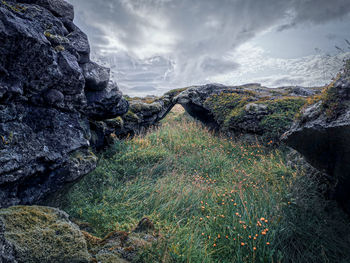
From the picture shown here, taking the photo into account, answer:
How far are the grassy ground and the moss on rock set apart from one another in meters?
0.81

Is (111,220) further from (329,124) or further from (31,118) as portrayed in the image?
(329,124)

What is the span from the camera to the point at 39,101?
11.2 ft

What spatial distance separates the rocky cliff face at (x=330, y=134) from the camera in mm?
2855

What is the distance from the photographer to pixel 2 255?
1414mm

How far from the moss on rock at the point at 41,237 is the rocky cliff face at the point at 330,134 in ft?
12.1

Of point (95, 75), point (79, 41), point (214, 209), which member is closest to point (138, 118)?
point (95, 75)

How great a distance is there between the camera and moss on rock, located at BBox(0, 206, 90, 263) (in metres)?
1.73

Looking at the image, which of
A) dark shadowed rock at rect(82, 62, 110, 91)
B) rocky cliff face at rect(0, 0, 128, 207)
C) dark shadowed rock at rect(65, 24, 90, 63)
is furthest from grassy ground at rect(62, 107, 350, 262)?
dark shadowed rock at rect(65, 24, 90, 63)

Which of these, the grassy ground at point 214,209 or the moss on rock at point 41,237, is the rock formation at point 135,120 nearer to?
the grassy ground at point 214,209

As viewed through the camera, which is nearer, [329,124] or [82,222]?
[329,124]

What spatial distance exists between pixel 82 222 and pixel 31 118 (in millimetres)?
2031

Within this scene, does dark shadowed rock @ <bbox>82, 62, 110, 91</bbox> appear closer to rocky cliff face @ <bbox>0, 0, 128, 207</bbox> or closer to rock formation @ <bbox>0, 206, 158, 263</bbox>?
rocky cliff face @ <bbox>0, 0, 128, 207</bbox>

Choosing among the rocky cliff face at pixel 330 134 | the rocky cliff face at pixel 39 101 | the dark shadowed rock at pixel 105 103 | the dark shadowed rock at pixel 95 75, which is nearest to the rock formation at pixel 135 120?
the dark shadowed rock at pixel 105 103

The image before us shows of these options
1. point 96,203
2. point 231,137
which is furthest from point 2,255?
point 231,137
